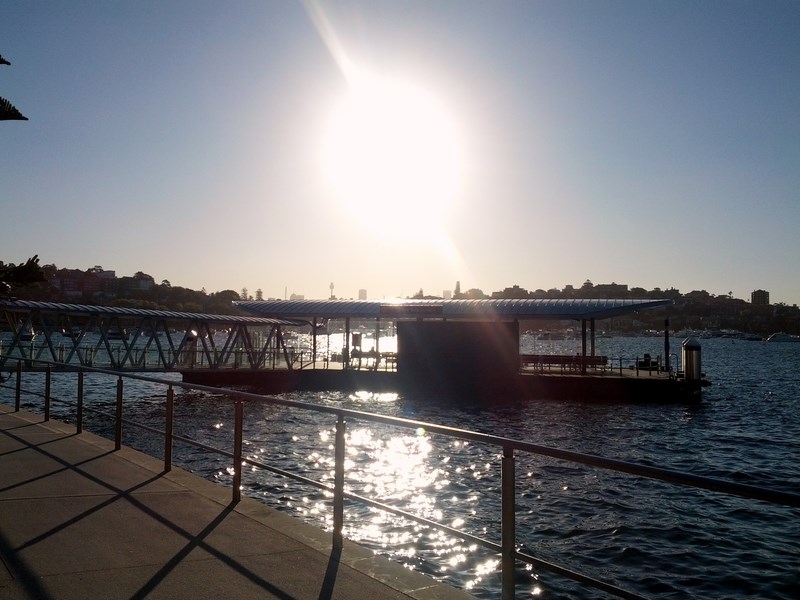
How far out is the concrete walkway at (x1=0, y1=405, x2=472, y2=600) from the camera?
15.3 feet

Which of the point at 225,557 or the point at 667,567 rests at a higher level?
the point at 225,557

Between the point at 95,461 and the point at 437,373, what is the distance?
1431 inches

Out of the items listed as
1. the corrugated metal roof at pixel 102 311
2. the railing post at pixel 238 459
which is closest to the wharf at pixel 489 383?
the corrugated metal roof at pixel 102 311

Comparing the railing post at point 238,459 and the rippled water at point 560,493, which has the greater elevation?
the railing post at point 238,459

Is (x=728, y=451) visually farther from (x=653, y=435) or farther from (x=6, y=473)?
(x=6, y=473)

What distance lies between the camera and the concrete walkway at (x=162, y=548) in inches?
184

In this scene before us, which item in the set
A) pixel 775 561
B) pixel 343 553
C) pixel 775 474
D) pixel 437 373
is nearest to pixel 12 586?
pixel 343 553

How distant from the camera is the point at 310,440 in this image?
23.4 metres

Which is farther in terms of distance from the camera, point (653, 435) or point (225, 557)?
point (653, 435)

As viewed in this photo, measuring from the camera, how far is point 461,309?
53312 mm

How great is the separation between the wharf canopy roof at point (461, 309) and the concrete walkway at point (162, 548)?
133 feet

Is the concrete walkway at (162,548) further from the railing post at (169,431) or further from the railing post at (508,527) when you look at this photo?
the railing post at (508,527)

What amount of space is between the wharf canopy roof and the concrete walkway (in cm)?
4055

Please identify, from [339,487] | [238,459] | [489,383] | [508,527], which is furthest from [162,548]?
[489,383]
